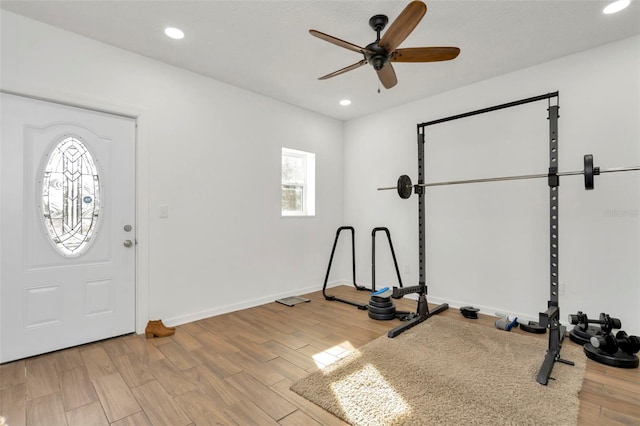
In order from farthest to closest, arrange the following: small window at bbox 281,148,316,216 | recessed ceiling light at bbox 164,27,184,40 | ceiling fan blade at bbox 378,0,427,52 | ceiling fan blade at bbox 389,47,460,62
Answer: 1. small window at bbox 281,148,316,216
2. recessed ceiling light at bbox 164,27,184,40
3. ceiling fan blade at bbox 389,47,460,62
4. ceiling fan blade at bbox 378,0,427,52

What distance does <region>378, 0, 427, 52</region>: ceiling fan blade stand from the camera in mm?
1645

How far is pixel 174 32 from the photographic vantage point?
8.55ft

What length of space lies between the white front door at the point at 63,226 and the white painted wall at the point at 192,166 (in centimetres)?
14

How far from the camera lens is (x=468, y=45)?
110 inches

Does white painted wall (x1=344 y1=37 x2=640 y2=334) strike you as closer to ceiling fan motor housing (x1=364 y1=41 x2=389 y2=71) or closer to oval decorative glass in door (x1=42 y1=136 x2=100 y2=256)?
ceiling fan motor housing (x1=364 y1=41 x2=389 y2=71)

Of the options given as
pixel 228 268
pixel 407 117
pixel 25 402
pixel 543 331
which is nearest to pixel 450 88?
pixel 407 117

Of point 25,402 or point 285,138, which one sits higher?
point 285,138

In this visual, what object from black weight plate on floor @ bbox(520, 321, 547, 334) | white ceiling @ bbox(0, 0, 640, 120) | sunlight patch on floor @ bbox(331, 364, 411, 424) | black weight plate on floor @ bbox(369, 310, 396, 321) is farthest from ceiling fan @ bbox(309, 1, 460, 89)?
black weight plate on floor @ bbox(520, 321, 547, 334)

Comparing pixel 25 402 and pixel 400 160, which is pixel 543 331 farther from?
pixel 25 402

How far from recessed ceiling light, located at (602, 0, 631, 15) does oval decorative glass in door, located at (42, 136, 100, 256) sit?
14.3 ft

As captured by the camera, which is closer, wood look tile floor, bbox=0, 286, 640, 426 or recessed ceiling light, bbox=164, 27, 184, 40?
wood look tile floor, bbox=0, 286, 640, 426

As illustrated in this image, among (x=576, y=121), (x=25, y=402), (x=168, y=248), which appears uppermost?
(x=576, y=121)

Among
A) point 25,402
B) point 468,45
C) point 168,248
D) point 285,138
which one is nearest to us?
point 25,402

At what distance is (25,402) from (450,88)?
474cm
